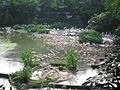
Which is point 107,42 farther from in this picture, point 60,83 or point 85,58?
point 60,83

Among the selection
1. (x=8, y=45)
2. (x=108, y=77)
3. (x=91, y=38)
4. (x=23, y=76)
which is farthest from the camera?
(x=91, y=38)

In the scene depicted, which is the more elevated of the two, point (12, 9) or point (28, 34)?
point (12, 9)

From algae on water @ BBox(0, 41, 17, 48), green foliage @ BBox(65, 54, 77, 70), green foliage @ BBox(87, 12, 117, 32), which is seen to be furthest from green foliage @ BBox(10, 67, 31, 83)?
green foliage @ BBox(87, 12, 117, 32)

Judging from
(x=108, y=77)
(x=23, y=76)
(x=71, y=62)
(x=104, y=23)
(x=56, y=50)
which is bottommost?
(x=108, y=77)

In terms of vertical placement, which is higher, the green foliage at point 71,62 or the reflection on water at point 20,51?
the reflection on water at point 20,51

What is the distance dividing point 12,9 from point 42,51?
22247 mm

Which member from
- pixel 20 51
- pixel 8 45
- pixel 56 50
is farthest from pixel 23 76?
pixel 8 45

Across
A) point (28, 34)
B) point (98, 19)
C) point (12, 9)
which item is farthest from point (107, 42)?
point (12, 9)

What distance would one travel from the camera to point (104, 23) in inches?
1572

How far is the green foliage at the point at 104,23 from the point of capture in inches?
1556

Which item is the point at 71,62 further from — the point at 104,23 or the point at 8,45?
the point at 104,23

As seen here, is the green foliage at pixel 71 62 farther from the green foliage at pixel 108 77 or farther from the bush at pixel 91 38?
the green foliage at pixel 108 77

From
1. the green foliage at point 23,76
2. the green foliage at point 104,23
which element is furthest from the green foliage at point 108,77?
the green foliage at point 104,23

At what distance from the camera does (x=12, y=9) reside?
50188 millimetres
